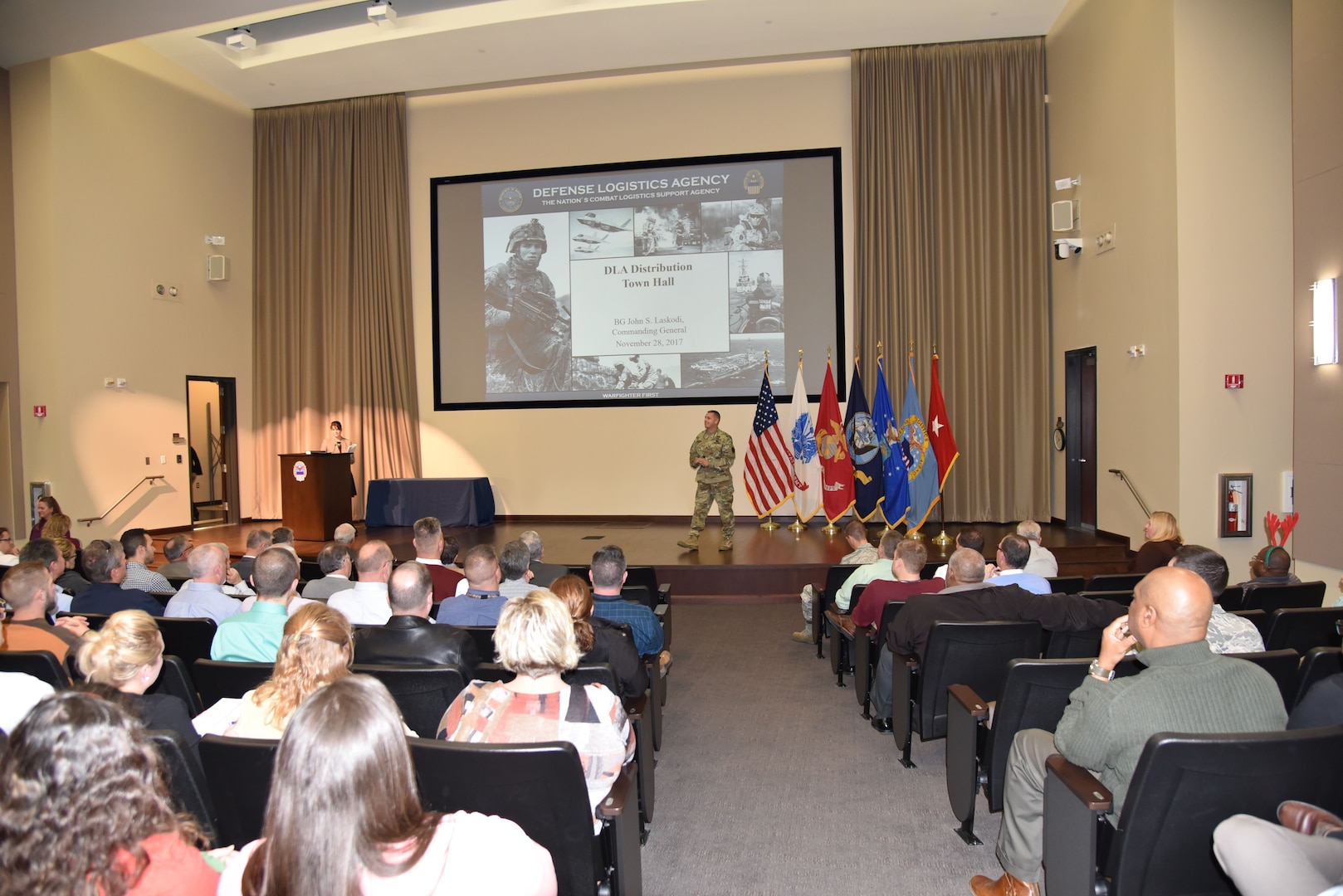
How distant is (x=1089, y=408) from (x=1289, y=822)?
26.4ft

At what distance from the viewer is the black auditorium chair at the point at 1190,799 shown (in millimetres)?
1681

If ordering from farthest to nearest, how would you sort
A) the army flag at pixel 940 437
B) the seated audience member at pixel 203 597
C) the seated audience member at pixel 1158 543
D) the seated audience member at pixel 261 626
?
the army flag at pixel 940 437 → the seated audience member at pixel 1158 543 → the seated audience member at pixel 203 597 → the seated audience member at pixel 261 626

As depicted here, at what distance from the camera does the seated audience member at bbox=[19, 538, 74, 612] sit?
3.98 metres

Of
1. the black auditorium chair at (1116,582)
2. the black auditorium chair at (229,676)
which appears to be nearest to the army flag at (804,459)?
the black auditorium chair at (1116,582)

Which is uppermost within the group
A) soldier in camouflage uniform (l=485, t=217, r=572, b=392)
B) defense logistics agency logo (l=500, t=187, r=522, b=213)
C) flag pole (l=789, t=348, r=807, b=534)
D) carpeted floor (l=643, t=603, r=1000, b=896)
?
defense logistics agency logo (l=500, t=187, r=522, b=213)

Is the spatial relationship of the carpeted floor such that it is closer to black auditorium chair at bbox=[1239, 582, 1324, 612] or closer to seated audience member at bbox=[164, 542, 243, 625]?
black auditorium chair at bbox=[1239, 582, 1324, 612]

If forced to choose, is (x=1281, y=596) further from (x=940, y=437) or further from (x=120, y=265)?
(x=120, y=265)

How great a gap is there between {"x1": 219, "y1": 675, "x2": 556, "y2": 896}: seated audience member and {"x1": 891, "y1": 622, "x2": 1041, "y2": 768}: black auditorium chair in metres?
2.29

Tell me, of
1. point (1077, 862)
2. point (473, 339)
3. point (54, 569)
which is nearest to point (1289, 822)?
point (1077, 862)

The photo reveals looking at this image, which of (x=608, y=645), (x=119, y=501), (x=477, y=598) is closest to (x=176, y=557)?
(x=477, y=598)

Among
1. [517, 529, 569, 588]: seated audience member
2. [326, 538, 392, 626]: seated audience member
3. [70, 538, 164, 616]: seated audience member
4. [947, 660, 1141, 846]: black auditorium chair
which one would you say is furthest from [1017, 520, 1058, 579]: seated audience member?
[70, 538, 164, 616]: seated audience member

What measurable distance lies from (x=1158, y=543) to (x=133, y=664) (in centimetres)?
492

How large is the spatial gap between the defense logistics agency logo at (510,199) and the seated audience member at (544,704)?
9.41 meters

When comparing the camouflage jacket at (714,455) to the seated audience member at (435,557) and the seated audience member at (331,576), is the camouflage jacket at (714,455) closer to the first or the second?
the seated audience member at (435,557)
